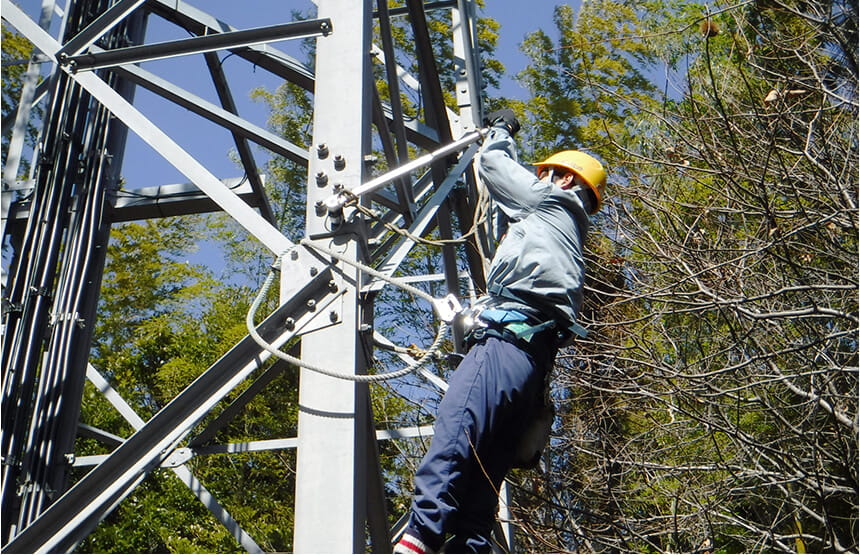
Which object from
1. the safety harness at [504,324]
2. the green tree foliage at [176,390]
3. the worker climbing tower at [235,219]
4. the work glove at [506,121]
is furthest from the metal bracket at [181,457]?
the green tree foliage at [176,390]

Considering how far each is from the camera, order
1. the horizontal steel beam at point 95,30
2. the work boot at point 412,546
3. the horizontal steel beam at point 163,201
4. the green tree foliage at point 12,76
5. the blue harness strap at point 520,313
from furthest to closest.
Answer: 1. the green tree foliage at point 12,76
2. the horizontal steel beam at point 163,201
3. the horizontal steel beam at point 95,30
4. the blue harness strap at point 520,313
5. the work boot at point 412,546

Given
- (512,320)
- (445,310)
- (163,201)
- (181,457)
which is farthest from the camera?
(163,201)

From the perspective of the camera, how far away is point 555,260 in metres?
3.63

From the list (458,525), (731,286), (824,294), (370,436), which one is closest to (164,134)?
(370,436)

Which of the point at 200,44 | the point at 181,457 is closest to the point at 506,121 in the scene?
the point at 200,44

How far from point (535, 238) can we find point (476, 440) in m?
0.90

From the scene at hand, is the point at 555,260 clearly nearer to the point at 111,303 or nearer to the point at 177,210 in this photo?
the point at 177,210

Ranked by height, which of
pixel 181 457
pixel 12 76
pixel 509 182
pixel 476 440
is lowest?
pixel 181 457

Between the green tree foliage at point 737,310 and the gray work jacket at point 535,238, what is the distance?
1955mm

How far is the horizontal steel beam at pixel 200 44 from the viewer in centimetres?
395

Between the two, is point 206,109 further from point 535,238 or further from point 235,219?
point 535,238

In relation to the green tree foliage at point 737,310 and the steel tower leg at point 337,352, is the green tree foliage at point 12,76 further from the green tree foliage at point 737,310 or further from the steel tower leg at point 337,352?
the steel tower leg at point 337,352

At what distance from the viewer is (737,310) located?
6520 mm

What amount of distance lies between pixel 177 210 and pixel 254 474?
10932mm
